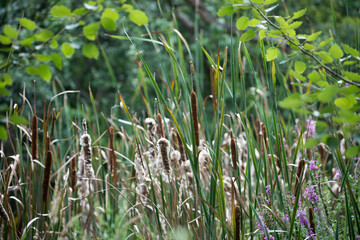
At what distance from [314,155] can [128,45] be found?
524 centimetres

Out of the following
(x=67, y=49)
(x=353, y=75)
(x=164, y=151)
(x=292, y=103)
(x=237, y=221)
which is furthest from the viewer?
(x=67, y=49)

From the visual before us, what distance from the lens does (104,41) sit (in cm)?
636

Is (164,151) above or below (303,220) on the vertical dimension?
above

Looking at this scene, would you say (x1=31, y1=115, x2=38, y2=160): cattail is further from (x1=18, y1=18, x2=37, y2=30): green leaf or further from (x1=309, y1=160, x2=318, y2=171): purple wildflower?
(x1=309, y1=160, x2=318, y2=171): purple wildflower

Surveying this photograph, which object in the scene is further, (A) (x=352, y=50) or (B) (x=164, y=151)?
(B) (x=164, y=151)

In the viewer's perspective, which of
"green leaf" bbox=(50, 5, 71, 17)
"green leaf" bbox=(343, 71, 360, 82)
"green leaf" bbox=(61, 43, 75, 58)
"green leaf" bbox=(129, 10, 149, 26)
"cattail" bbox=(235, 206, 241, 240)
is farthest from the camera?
"green leaf" bbox=(61, 43, 75, 58)

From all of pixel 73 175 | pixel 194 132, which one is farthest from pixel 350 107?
pixel 73 175

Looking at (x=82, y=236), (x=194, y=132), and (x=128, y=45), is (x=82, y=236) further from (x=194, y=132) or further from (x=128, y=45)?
(x=128, y=45)

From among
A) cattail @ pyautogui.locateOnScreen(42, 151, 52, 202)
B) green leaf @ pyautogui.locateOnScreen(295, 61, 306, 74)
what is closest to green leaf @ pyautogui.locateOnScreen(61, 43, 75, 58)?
cattail @ pyautogui.locateOnScreen(42, 151, 52, 202)

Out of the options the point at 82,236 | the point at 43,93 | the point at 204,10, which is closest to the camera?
the point at 82,236

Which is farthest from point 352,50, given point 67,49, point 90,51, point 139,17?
point 67,49

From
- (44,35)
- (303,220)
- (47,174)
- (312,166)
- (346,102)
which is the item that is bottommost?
(303,220)

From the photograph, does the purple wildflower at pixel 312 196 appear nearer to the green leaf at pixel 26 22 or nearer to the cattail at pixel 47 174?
the cattail at pixel 47 174

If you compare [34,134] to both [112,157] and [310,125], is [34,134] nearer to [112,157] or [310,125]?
[112,157]
